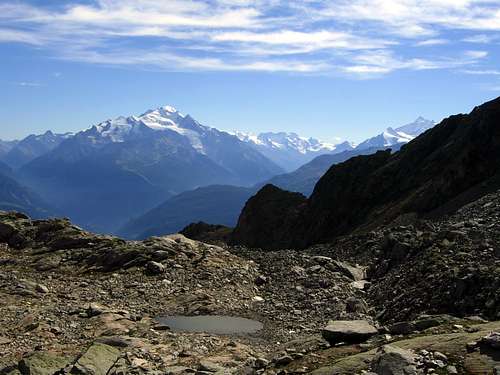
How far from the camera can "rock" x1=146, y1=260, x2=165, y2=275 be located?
127 ft

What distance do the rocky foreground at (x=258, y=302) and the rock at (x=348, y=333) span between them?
0.04 m

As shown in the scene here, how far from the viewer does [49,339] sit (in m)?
25.4

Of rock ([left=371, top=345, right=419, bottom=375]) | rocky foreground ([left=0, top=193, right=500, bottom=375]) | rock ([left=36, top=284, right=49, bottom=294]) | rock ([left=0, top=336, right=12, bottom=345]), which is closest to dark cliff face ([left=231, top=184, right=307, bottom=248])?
rocky foreground ([left=0, top=193, right=500, bottom=375])

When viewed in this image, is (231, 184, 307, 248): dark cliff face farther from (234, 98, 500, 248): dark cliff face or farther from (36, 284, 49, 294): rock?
(36, 284, 49, 294): rock

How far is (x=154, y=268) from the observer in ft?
127

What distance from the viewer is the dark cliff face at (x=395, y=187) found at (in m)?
66.4

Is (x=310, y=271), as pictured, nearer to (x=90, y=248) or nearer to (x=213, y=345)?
(x=213, y=345)

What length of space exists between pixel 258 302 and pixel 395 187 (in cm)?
5339

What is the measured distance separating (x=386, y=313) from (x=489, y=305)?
5.93 meters

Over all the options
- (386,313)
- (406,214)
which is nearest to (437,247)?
(386,313)

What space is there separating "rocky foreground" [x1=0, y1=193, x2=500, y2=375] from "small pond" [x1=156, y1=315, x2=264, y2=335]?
0.72m

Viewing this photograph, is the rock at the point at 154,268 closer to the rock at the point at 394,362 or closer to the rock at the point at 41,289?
the rock at the point at 41,289

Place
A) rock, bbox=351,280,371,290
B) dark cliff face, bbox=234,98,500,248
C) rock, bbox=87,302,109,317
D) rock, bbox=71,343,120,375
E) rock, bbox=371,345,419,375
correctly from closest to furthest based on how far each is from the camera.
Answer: rock, bbox=371,345,419,375
rock, bbox=71,343,120,375
rock, bbox=87,302,109,317
rock, bbox=351,280,371,290
dark cliff face, bbox=234,98,500,248

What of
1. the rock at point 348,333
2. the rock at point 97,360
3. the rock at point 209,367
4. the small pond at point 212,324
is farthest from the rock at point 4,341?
the rock at point 348,333
